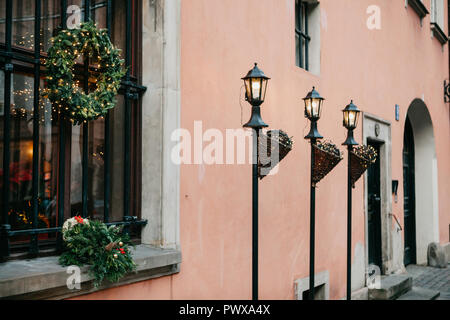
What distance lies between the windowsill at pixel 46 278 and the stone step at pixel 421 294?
4.90 meters

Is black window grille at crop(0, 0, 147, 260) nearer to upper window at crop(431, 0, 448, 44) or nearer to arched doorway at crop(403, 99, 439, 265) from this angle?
arched doorway at crop(403, 99, 439, 265)

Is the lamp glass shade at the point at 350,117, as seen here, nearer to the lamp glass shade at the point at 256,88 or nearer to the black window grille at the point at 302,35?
the black window grille at the point at 302,35

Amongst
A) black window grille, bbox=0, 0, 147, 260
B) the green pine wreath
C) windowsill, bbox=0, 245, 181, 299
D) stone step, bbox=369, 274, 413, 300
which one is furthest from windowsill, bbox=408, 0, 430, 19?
windowsill, bbox=0, 245, 181, 299

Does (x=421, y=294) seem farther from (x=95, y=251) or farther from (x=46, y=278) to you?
(x=46, y=278)

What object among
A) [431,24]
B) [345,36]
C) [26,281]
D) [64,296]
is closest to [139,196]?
[64,296]

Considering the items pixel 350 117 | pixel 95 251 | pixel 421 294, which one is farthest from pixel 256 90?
pixel 421 294

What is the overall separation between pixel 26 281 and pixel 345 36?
18.3 feet

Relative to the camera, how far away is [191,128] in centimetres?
412

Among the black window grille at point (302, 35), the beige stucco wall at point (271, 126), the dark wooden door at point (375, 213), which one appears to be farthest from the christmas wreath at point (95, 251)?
the dark wooden door at point (375, 213)

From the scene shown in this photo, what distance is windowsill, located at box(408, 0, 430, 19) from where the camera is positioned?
967 cm

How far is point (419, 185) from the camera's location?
1112 centimetres

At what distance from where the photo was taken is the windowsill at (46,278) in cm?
267
